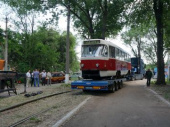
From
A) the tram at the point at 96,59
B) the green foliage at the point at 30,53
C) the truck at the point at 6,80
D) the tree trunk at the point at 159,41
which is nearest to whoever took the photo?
the truck at the point at 6,80

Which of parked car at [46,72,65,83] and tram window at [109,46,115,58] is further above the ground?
tram window at [109,46,115,58]

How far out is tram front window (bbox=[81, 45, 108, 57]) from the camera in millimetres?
16109

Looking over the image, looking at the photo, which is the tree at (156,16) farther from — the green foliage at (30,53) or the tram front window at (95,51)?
the green foliage at (30,53)

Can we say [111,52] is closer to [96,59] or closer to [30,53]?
[96,59]

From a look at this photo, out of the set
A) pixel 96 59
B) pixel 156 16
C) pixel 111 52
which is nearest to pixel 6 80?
pixel 96 59

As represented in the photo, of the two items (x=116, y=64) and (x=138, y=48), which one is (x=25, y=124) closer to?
(x=116, y=64)

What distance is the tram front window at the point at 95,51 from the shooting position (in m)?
16.1

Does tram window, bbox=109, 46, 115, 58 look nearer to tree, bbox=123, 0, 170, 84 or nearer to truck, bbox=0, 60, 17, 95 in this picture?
truck, bbox=0, 60, 17, 95

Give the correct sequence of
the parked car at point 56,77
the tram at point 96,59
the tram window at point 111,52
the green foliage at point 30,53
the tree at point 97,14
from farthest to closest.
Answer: the green foliage at point 30,53, the parked car at point 56,77, the tree at point 97,14, the tram window at point 111,52, the tram at point 96,59

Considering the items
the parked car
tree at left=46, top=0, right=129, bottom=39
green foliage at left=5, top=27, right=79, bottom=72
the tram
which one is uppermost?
tree at left=46, top=0, right=129, bottom=39

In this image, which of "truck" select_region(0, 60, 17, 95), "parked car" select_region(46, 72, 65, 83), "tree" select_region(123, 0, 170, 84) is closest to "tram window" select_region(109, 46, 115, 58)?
"truck" select_region(0, 60, 17, 95)

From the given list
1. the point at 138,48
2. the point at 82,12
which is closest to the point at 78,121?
the point at 82,12

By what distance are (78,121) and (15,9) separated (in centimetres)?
3204

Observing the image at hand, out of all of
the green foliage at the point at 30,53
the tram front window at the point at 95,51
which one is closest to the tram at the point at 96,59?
the tram front window at the point at 95,51
